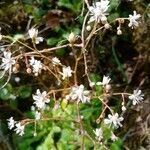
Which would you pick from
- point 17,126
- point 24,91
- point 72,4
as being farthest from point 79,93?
point 72,4


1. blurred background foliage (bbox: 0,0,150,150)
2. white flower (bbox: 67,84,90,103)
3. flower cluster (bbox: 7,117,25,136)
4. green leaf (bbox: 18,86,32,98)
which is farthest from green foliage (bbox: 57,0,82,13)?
white flower (bbox: 67,84,90,103)

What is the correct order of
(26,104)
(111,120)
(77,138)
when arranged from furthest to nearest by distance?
(26,104) < (77,138) < (111,120)

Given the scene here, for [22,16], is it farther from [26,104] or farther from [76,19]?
[26,104]

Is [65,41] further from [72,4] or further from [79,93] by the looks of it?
[79,93]

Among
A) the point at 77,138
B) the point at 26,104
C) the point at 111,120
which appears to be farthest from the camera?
the point at 26,104

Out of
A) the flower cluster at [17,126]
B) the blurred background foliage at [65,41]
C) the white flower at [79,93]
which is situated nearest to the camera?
the white flower at [79,93]

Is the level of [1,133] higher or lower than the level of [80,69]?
lower

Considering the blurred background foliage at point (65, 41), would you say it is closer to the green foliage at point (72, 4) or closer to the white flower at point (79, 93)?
the green foliage at point (72, 4)

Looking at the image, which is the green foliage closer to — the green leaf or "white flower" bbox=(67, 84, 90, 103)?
the green leaf

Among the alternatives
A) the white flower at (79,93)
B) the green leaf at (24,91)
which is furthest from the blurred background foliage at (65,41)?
the white flower at (79,93)

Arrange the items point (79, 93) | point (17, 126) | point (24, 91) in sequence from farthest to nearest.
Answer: point (24, 91), point (17, 126), point (79, 93)

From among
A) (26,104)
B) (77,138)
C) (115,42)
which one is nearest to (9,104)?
(26,104)
